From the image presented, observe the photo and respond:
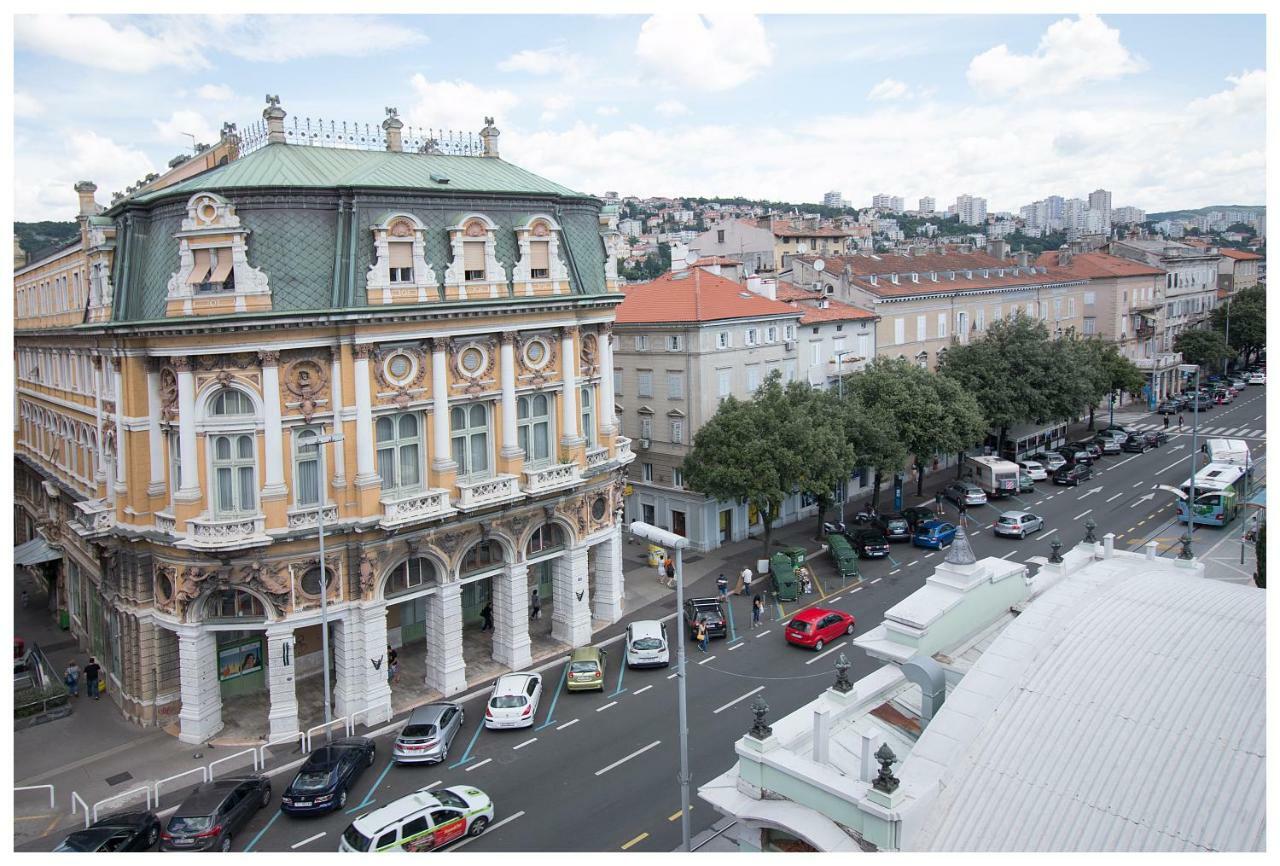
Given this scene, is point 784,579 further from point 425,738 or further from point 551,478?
point 425,738

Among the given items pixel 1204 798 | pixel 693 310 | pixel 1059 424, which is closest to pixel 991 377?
pixel 1059 424

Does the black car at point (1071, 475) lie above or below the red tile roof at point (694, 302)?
below

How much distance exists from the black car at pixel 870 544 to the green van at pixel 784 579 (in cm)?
665

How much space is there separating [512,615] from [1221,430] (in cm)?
7821

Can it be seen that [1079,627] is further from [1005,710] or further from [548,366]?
[548,366]

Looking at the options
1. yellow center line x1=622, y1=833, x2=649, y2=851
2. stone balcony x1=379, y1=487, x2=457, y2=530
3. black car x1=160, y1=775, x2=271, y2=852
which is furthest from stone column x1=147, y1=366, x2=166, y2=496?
yellow center line x1=622, y1=833, x2=649, y2=851

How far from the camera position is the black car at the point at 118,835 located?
27.4 m

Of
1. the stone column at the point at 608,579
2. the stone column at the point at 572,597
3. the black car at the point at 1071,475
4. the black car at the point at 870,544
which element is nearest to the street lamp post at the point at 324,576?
the stone column at the point at 572,597

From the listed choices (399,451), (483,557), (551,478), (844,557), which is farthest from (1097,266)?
(399,451)

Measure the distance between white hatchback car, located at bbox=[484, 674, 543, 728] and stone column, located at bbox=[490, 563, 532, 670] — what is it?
179 inches

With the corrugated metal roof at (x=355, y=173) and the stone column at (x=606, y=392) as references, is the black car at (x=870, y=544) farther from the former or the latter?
the corrugated metal roof at (x=355, y=173)

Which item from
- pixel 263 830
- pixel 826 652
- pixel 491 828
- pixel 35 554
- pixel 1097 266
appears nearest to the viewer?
pixel 491 828

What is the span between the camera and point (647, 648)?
136 ft

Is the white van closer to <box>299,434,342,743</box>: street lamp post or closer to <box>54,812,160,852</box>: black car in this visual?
<box>299,434,342,743</box>: street lamp post
